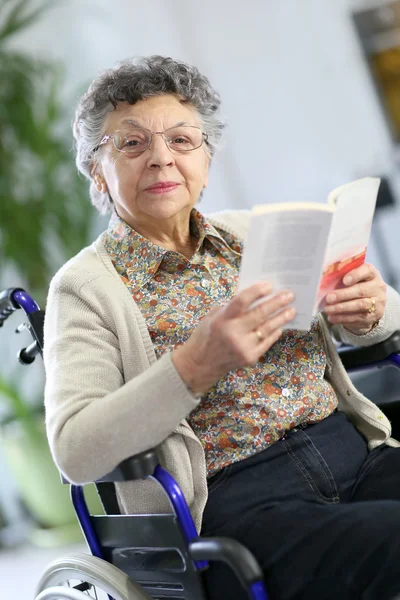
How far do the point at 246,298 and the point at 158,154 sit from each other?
0.50 meters

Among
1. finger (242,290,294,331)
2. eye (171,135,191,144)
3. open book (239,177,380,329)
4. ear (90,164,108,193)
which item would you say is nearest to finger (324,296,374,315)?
open book (239,177,380,329)

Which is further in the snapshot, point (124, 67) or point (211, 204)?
point (211, 204)

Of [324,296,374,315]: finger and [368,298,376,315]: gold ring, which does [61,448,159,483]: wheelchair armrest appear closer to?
[324,296,374,315]: finger

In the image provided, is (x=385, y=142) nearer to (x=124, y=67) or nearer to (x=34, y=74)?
(x=34, y=74)

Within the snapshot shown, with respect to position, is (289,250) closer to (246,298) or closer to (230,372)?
(246,298)

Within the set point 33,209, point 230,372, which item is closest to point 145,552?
point 230,372

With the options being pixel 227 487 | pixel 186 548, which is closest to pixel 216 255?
pixel 227 487

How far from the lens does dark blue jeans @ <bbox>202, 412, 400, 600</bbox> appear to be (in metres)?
1.17

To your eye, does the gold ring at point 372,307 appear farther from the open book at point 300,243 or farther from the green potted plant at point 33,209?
the green potted plant at point 33,209

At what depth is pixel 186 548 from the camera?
4.15 feet

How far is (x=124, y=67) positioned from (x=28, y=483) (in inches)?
87.7

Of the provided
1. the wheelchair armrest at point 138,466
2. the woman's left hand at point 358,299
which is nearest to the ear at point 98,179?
the woman's left hand at point 358,299

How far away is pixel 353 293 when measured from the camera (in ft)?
4.79

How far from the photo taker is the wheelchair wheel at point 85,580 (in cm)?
137
